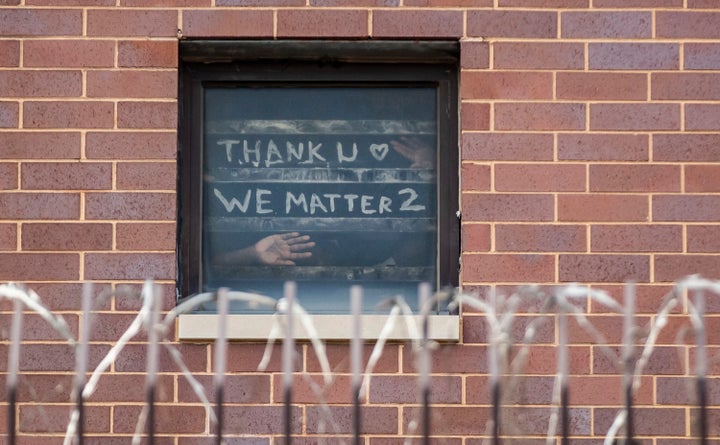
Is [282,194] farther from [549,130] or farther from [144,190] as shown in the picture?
[549,130]

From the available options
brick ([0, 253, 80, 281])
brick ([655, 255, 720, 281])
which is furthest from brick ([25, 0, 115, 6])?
brick ([655, 255, 720, 281])

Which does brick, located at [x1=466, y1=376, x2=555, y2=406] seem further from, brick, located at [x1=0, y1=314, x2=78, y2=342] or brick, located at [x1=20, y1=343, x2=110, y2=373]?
brick, located at [x1=0, y1=314, x2=78, y2=342]

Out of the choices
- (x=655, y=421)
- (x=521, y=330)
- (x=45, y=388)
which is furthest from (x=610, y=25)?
(x=45, y=388)

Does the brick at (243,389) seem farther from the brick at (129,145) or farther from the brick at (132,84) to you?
the brick at (132,84)

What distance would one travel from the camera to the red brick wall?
378cm

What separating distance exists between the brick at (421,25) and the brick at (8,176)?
1.54 metres

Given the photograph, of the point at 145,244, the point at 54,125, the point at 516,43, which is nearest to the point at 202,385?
the point at 145,244

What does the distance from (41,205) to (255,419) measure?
1.21 metres

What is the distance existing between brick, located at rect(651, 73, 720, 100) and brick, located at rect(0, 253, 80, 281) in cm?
242

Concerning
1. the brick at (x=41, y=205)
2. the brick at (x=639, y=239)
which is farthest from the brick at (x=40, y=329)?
the brick at (x=639, y=239)

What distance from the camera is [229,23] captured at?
3863mm

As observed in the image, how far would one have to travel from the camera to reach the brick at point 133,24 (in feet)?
12.7

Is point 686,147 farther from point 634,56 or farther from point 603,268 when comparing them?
point 603,268

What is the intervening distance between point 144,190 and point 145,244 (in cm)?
22
